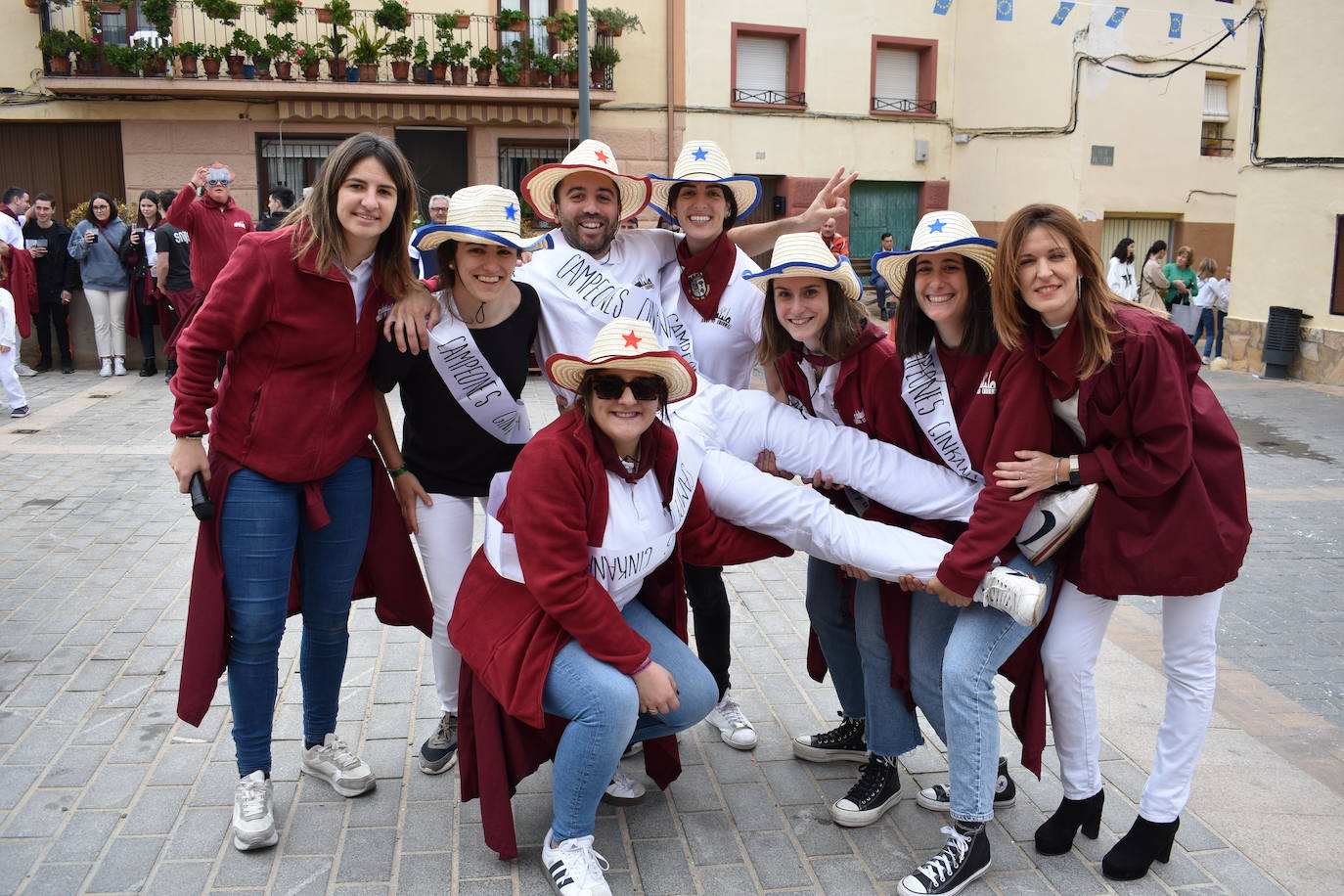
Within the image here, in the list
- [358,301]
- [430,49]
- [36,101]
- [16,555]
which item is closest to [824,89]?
[430,49]

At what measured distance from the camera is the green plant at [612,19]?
63.5 ft

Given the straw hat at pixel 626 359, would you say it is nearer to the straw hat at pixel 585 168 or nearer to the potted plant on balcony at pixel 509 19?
the straw hat at pixel 585 168

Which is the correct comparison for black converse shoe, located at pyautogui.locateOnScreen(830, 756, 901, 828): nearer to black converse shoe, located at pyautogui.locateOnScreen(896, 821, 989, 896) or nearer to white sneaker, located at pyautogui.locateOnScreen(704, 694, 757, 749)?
black converse shoe, located at pyautogui.locateOnScreen(896, 821, 989, 896)

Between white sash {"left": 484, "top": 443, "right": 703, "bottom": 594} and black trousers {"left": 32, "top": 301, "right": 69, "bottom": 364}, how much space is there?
11182 mm

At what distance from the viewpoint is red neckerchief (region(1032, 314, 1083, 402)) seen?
288cm

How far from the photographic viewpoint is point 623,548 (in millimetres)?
3041

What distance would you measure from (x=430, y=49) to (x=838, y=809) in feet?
62.3

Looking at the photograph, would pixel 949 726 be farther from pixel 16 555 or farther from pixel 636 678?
pixel 16 555

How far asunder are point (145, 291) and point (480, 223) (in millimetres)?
10526

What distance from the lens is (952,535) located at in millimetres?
3287

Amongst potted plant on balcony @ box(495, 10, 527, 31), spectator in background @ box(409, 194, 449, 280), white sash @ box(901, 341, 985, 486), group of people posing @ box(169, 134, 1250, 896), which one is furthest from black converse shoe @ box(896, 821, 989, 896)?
potted plant on balcony @ box(495, 10, 527, 31)

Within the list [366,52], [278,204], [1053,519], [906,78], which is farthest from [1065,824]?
[906,78]

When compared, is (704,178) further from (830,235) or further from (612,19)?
(612,19)

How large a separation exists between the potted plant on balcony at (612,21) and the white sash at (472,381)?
17.5 meters
